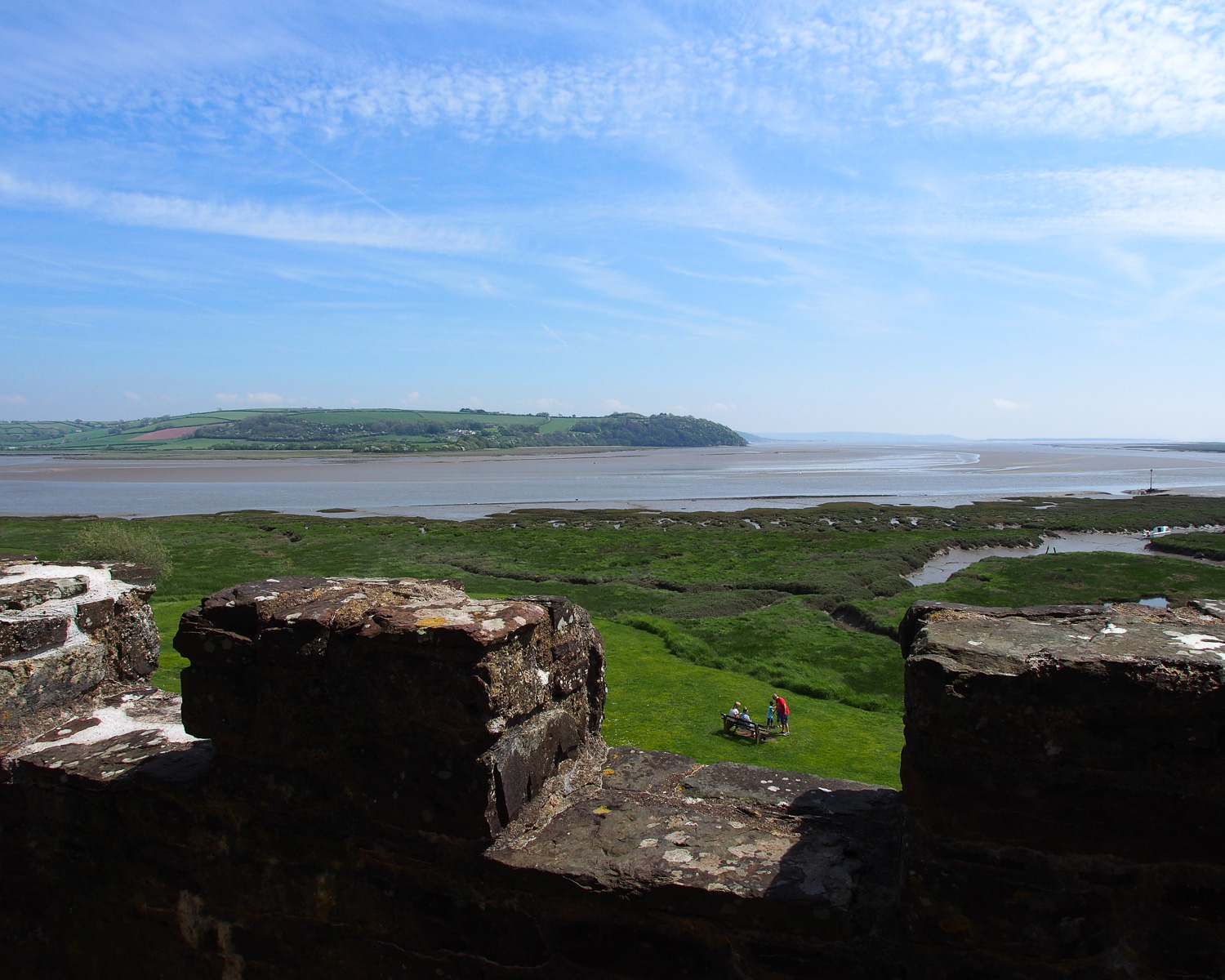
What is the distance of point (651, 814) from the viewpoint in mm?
3164

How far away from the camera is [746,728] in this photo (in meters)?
13.7

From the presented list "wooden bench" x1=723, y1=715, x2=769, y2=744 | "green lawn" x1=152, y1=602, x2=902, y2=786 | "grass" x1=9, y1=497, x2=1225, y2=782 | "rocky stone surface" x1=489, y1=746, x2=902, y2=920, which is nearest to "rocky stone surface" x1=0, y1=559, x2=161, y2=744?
"rocky stone surface" x1=489, y1=746, x2=902, y2=920

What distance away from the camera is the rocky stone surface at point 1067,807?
7.23ft

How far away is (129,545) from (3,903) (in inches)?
1273

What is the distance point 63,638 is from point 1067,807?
4.83m

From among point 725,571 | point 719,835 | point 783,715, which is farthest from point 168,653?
point 725,571

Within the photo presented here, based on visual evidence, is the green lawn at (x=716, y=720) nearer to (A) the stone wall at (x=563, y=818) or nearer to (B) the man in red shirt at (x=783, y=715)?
(B) the man in red shirt at (x=783, y=715)

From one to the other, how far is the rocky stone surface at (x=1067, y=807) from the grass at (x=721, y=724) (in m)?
8.78

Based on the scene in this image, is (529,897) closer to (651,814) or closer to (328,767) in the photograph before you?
(651,814)

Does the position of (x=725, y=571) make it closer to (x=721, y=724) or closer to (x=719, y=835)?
(x=721, y=724)

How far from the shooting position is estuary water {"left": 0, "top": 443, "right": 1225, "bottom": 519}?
2569 inches

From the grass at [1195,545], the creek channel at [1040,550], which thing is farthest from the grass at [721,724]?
the grass at [1195,545]

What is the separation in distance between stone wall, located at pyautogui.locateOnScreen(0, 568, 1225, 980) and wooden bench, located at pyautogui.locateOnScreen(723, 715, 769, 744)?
10.6 metres

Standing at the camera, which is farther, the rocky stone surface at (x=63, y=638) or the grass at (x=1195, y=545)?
the grass at (x=1195, y=545)
